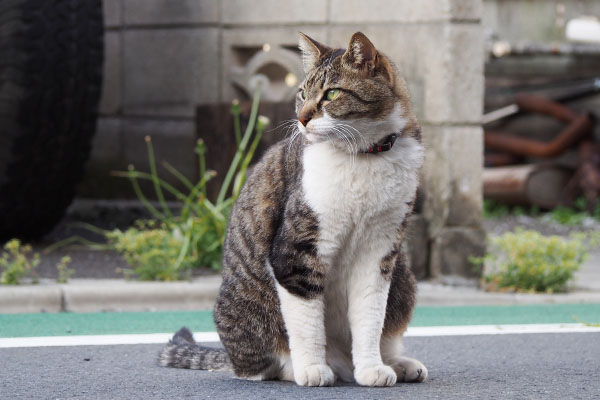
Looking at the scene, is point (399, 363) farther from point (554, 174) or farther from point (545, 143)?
point (545, 143)

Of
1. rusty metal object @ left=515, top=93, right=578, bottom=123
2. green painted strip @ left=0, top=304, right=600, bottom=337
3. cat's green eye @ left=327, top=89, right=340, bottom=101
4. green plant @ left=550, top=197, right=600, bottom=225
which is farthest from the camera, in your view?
rusty metal object @ left=515, top=93, right=578, bottom=123

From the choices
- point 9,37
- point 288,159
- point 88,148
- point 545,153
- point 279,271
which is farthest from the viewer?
point 545,153

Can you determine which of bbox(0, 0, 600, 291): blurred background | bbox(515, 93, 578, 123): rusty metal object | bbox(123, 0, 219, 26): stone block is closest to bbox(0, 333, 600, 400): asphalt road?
bbox(0, 0, 600, 291): blurred background

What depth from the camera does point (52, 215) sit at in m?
7.09

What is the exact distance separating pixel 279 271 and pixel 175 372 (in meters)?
0.76

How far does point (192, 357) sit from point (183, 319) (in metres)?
1.31

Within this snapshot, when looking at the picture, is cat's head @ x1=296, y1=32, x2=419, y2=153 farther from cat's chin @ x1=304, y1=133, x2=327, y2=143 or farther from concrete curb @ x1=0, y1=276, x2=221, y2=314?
concrete curb @ x1=0, y1=276, x2=221, y2=314

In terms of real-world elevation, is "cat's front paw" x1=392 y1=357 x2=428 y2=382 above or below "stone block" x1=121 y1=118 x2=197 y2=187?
below

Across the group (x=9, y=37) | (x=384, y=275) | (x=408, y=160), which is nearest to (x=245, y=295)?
(x=384, y=275)

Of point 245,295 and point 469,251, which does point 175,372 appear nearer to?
point 245,295

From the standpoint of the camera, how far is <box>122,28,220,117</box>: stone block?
7.96 m

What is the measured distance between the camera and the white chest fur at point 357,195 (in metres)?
3.52

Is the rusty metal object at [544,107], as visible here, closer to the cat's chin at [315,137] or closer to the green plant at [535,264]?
the green plant at [535,264]

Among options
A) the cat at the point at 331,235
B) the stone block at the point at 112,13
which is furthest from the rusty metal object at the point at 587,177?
the cat at the point at 331,235
